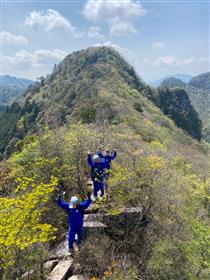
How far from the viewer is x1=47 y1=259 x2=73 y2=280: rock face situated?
9.58m

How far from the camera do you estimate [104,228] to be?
11922mm

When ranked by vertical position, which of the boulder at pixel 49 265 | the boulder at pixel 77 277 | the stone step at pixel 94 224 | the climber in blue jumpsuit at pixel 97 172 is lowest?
the boulder at pixel 49 265

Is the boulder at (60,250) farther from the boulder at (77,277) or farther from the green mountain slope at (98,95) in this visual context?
the green mountain slope at (98,95)

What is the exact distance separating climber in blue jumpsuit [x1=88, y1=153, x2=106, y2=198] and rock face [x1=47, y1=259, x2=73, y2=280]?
3.46m

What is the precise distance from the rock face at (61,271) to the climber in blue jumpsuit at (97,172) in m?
3.46

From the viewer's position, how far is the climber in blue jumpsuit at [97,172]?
42.4 feet

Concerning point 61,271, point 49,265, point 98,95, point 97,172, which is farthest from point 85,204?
point 98,95

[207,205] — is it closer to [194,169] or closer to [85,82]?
[194,169]

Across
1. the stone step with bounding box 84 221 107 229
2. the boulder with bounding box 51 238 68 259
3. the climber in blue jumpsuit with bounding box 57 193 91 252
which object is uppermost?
the climber in blue jumpsuit with bounding box 57 193 91 252

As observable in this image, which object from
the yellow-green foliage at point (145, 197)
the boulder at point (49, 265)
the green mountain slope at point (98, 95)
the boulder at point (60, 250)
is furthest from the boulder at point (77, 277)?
the green mountain slope at point (98, 95)

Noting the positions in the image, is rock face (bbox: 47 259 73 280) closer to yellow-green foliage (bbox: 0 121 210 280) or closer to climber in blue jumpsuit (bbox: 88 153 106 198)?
yellow-green foliage (bbox: 0 121 210 280)

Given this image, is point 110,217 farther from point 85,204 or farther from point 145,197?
point 85,204

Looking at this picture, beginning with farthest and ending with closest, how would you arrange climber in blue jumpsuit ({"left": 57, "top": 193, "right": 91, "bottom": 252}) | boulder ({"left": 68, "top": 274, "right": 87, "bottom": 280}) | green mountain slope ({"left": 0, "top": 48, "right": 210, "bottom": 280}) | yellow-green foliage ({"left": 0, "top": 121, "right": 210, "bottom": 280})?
yellow-green foliage ({"left": 0, "top": 121, "right": 210, "bottom": 280}) < climber in blue jumpsuit ({"left": 57, "top": 193, "right": 91, "bottom": 252}) < boulder ({"left": 68, "top": 274, "right": 87, "bottom": 280}) < green mountain slope ({"left": 0, "top": 48, "right": 210, "bottom": 280})

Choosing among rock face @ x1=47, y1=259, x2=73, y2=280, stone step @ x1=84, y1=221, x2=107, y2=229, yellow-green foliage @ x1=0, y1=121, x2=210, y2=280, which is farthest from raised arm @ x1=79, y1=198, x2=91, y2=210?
rock face @ x1=47, y1=259, x2=73, y2=280
